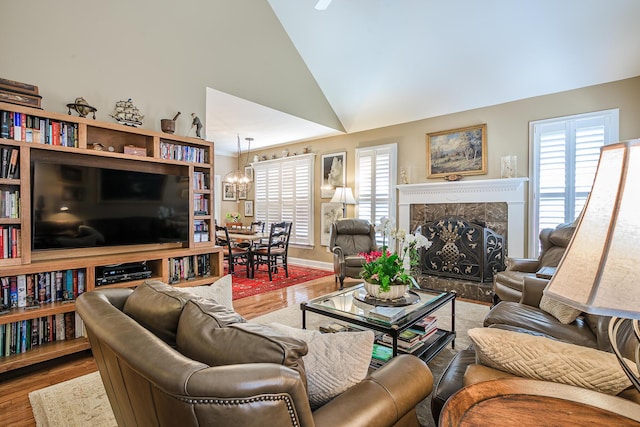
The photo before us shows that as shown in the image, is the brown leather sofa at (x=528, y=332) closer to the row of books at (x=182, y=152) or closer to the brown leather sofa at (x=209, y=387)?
the brown leather sofa at (x=209, y=387)

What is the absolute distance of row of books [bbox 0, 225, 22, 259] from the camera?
2.49 metres

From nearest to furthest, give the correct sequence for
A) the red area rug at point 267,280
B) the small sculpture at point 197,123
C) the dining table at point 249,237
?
the small sculpture at point 197,123 < the red area rug at point 267,280 < the dining table at point 249,237

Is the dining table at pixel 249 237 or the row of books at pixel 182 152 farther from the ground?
the row of books at pixel 182 152

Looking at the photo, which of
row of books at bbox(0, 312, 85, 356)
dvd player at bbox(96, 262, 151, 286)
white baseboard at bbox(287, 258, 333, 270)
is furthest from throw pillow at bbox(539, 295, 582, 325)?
white baseboard at bbox(287, 258, 333, 270)

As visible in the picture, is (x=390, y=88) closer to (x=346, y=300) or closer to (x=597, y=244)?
(x=346, y=300)

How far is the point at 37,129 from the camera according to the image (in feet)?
8.64

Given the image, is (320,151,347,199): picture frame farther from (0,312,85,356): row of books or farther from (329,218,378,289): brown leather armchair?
(0,312,85,356): row of books

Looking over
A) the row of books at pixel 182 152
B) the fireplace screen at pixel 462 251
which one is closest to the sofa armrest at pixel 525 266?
the fireplace screen at pixel 462 251

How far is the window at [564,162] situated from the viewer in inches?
156

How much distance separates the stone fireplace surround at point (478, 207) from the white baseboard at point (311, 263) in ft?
6.63

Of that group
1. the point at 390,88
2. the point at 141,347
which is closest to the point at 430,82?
the point at 390,88

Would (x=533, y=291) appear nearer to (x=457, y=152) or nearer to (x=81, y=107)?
(x=457, y=152)

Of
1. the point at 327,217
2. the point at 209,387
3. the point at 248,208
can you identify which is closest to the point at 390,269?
the point at 209,387

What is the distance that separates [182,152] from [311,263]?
12.6 ft
